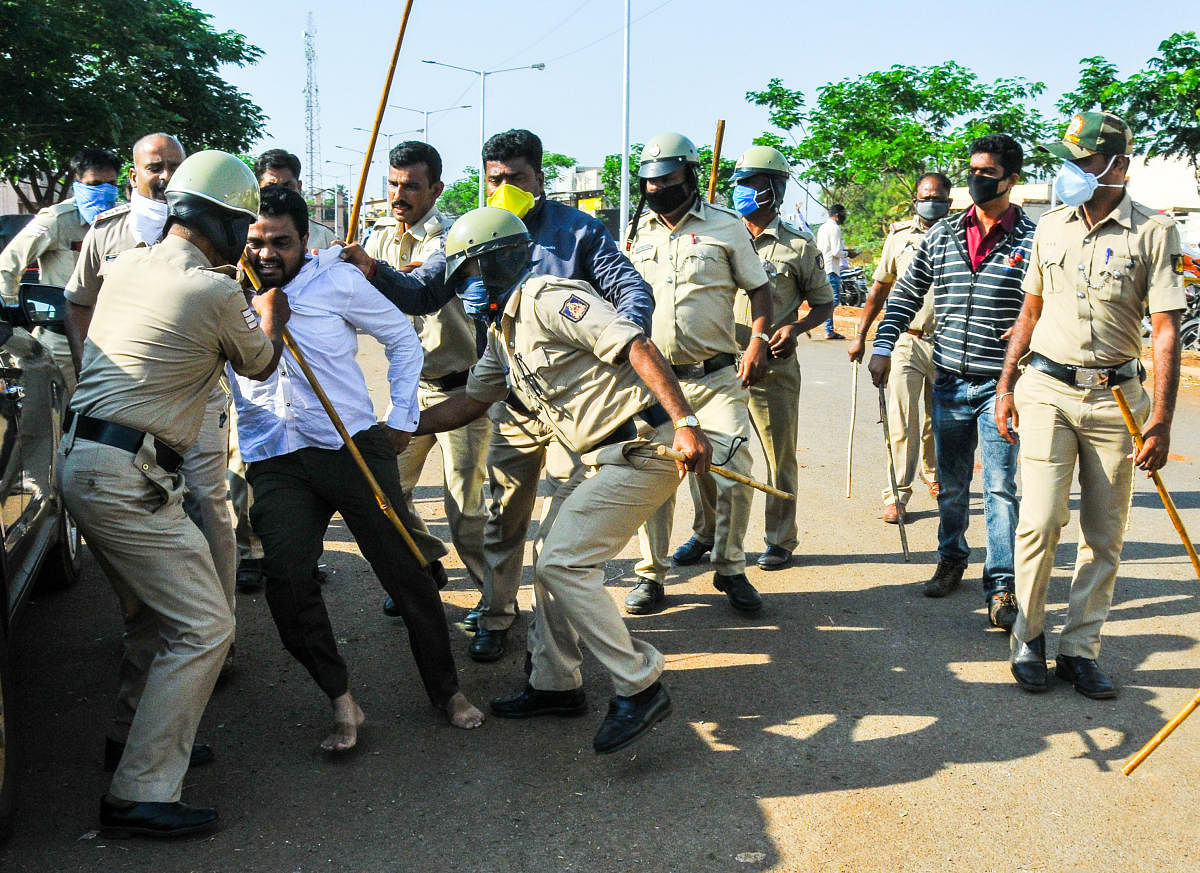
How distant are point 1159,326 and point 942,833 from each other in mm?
2088

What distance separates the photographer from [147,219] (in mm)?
4941

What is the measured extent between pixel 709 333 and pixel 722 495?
78 cm

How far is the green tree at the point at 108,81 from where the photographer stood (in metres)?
21.3

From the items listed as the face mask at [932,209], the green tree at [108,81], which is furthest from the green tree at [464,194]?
the face mask at [932,209]

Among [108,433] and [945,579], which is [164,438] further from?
[945,579]

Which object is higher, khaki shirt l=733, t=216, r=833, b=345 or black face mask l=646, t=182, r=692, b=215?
black face mask l=646, t=182, r=692, b=215

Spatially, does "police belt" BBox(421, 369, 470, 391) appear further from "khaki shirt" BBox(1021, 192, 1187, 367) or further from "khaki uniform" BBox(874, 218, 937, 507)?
"khaki uniform" BBox(874, 218, 937, 507)

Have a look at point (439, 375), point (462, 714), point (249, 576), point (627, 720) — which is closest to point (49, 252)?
point (249, 576)

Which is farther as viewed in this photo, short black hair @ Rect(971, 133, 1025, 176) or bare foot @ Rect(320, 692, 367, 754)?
short black hair @ Rect(971, 133, 1025, 176)

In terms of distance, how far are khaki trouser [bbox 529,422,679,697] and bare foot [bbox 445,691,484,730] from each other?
20.2 inches

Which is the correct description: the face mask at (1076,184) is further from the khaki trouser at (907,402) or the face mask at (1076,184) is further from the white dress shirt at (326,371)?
the khaki trouser at (907,402)

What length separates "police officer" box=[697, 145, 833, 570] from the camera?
6.33 meters

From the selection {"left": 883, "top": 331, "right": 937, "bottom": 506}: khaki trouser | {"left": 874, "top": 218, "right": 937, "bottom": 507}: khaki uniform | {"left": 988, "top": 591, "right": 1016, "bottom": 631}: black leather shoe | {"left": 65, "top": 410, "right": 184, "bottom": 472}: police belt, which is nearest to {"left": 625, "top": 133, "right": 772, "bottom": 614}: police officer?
{"left": 988, "top": 591, "right": 1016, "bottom": 631}: black leather shoe

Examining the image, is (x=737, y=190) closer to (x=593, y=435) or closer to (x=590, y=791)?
(x=593, y=435)
